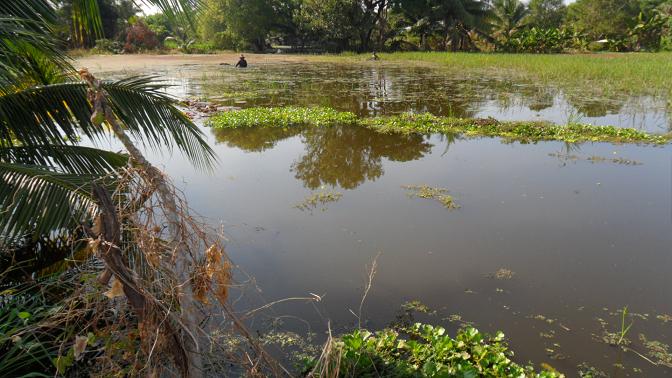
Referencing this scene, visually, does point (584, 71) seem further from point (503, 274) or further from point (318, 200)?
point (503, 274)

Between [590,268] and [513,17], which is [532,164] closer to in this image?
[590,268]

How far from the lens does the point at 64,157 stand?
129 inches

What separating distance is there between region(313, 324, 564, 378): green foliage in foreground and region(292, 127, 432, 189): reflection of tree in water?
318cm

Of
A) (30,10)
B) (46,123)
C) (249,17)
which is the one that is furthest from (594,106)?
(249,17)

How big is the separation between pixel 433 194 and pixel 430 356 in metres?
2.93

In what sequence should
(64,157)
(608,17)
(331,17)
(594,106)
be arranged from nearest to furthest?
(64,157) → (594,106) → (608,17) → (331,17)

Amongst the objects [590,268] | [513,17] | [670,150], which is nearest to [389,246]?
[590,268]

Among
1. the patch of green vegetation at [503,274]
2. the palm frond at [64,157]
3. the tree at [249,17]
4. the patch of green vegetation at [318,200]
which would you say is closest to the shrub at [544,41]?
the tree at [249,17]

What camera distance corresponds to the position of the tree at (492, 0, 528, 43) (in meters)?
29.7

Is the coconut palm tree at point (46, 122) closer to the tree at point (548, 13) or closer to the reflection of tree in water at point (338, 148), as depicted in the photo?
the reflection of tree in water at point (338, 148)

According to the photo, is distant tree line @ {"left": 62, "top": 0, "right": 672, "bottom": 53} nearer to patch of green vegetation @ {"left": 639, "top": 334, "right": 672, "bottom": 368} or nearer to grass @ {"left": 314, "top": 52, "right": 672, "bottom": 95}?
grass @ {"left": 314, "top": 52, "right": 672, "bottom": 95}

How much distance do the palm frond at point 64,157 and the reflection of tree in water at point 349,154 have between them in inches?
116

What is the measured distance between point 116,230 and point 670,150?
26.7 feet

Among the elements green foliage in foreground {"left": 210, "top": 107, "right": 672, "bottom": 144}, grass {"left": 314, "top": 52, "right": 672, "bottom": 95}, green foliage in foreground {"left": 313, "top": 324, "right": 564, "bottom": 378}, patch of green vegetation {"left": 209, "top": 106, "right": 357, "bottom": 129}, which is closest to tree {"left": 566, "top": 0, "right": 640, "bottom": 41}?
grass {"left": 314, "top": 52, "right": 672, "bottom": 95}
